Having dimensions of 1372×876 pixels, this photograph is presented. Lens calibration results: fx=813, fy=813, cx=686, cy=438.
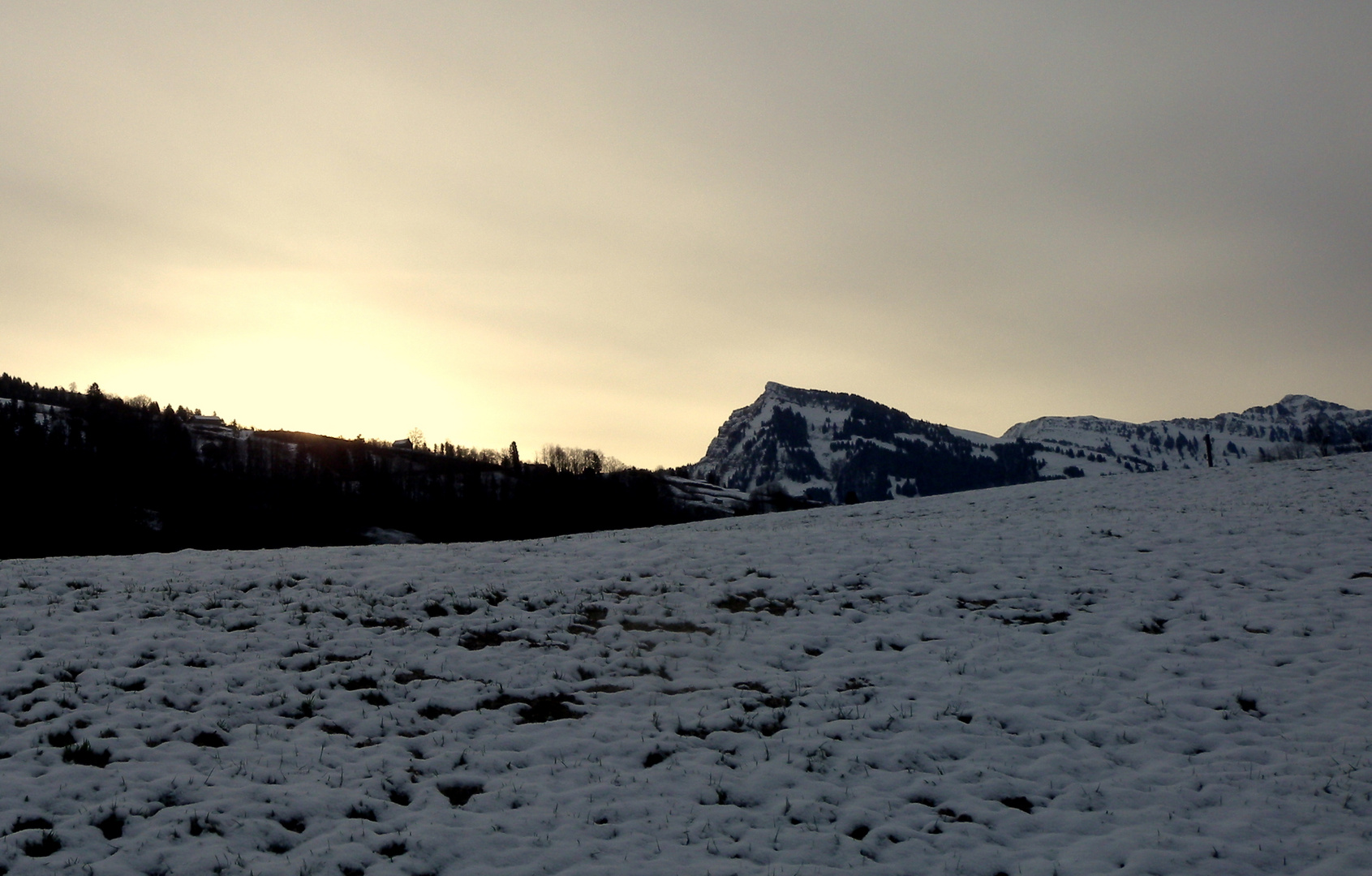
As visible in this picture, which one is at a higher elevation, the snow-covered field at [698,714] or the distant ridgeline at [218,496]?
the distant ridgeline at [218,496]

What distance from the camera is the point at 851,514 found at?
42188 mm

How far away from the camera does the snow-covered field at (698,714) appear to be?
9234 millimetres

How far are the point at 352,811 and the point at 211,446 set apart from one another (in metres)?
211

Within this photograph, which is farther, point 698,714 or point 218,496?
point 218,496

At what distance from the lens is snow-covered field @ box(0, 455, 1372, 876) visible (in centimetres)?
923

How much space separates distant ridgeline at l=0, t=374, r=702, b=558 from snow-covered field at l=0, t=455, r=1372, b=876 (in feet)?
357

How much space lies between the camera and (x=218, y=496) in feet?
512

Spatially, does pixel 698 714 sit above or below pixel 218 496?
below

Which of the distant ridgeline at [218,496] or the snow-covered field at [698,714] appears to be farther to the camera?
the distant ridgeline at [218,496]

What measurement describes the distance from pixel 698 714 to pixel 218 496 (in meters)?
169

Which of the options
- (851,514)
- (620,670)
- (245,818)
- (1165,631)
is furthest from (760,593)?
(851,514)

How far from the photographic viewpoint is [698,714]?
13039 millimetres

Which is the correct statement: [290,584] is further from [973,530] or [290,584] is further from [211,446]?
[211,446]

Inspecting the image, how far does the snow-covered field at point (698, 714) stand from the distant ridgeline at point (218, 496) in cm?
10879
